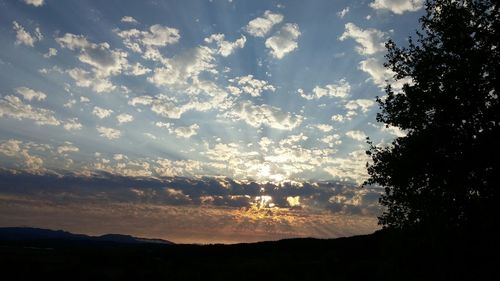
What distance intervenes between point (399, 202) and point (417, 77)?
26.1ft

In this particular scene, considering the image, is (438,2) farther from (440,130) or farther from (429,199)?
(429,199)

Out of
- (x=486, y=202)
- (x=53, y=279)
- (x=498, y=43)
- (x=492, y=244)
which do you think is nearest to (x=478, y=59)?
(x=498, y=43)

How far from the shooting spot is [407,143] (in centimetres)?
2659

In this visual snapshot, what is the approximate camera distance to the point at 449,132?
25406 mm

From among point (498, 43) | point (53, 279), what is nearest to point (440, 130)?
point (498, 43)

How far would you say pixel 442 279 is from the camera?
952 inches

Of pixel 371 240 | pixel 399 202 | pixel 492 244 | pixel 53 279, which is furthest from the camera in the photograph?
pixel 371 240

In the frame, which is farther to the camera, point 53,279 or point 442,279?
point 53,279

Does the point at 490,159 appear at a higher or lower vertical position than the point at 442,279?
higher

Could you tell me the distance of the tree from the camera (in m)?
24.3

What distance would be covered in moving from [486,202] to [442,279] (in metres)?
4.86

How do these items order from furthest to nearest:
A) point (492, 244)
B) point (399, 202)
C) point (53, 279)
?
point (53, 279)
point (399, 202)
point (492, 244)

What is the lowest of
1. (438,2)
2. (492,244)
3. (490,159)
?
(492,244)

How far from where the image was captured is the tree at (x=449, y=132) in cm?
2430
